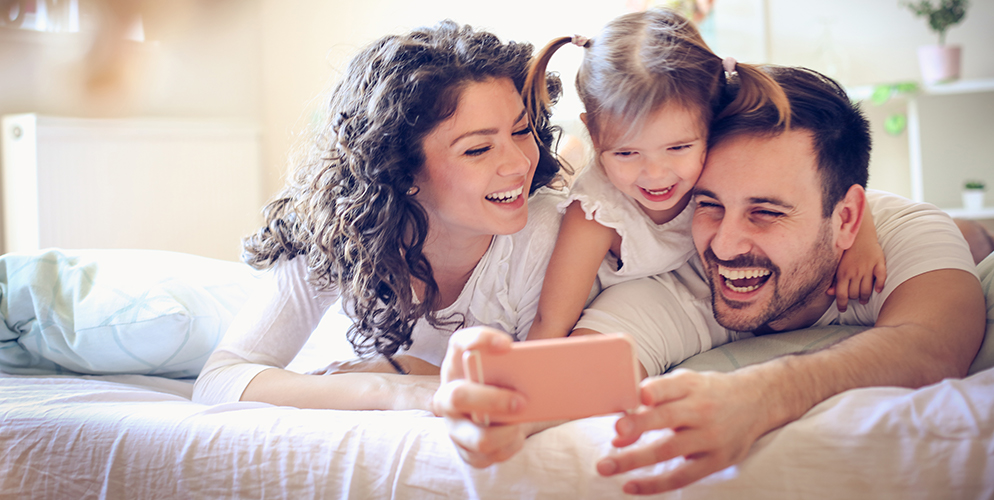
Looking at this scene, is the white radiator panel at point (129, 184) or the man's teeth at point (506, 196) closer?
the man's teeth at point (506, 196)

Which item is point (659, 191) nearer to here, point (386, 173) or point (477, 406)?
point (386, 173)

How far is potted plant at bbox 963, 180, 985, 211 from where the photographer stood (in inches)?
117

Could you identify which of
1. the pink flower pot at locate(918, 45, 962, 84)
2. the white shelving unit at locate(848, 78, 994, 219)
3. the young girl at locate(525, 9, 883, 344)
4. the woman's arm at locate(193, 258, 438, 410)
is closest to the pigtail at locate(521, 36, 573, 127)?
the young girl at locate(525, 9, 883, 344)

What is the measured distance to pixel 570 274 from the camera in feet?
3.99

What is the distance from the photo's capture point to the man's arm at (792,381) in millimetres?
704

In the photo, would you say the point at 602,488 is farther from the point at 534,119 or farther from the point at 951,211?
the point at 951,211

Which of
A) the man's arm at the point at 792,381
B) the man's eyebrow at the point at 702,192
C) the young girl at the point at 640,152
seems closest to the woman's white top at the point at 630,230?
the young girl at the point at 640,152

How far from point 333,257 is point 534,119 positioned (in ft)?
1.52

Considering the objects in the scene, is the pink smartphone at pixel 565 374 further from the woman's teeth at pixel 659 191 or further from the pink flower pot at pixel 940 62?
the pink flower pot at pixel 940 62

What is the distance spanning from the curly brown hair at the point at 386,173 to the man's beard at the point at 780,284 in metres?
0.49

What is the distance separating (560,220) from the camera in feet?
4.44

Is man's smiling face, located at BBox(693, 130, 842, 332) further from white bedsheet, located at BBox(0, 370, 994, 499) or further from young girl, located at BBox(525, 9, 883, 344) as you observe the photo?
white bedsheet, located at BBox(0, 370, 994, 499)

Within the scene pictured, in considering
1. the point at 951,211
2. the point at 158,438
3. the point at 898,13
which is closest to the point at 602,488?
the point at 158,438

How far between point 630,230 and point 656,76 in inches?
11.0
